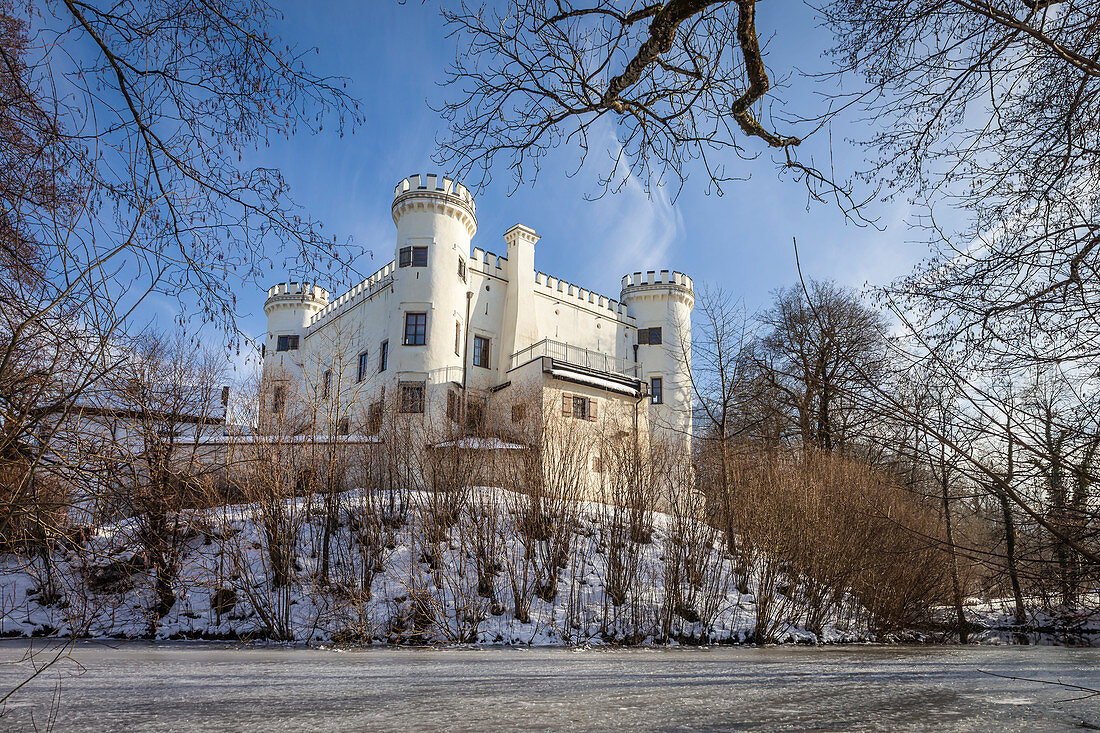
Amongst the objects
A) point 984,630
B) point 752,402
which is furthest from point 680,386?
point 984,630

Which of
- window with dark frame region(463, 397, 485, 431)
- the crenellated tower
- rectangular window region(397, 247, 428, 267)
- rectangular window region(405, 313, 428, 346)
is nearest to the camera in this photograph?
window with dark frame region(463, 397, 485, 431)

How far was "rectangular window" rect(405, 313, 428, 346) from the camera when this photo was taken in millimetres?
27475

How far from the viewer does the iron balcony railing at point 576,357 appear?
99.6ft

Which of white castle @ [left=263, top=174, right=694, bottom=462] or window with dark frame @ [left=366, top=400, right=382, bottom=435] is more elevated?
white castle @ [left=263, top=174, right=694, bottom=462]

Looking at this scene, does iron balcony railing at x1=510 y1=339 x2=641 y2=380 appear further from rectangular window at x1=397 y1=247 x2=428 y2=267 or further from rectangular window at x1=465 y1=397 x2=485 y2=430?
rectangular window at x1=465 y1=397 x2=485 y2=430

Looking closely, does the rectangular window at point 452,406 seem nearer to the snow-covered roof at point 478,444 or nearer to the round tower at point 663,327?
the snow-covered roof at point 478,444

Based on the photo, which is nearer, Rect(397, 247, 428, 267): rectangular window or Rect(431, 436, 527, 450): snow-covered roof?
Rect(431, 436, 527, 450): snow-covered roof

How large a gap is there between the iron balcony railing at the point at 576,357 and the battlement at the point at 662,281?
13.9 feet

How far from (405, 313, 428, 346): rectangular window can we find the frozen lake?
17383 millimetres

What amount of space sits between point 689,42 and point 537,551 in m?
13.4

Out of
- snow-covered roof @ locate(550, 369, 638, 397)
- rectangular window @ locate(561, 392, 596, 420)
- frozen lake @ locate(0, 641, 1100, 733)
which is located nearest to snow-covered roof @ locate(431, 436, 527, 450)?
frozen lake @ locate(0, 641, 1100, 733)

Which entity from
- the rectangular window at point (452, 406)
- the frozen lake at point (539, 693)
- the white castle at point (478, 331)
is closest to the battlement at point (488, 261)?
the white castle at point (478, 331)

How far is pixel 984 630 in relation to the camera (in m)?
18.5

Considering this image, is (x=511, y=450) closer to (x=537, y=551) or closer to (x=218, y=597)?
(x=537, y=551)
